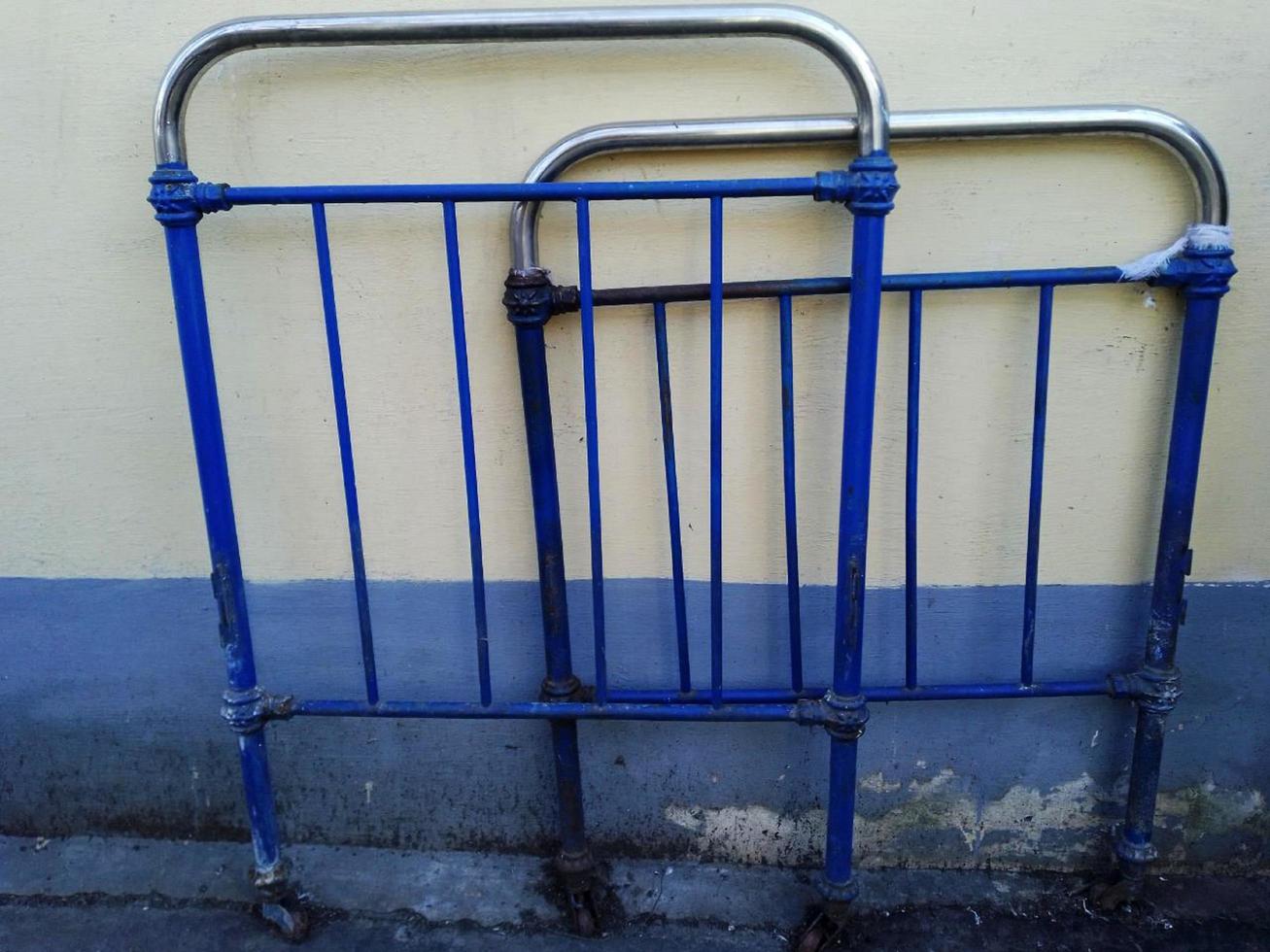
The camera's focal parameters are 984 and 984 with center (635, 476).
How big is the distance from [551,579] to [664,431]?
380 mm

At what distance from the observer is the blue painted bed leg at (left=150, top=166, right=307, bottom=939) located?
178 cm

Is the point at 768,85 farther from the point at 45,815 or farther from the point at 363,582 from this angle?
the point at 45,815

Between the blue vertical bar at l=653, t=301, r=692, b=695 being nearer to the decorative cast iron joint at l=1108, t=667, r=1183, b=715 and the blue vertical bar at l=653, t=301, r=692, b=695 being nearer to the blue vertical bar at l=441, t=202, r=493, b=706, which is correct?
the blue vertical bar at l=441, t=202, r=493, b=706

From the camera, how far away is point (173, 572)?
227cm

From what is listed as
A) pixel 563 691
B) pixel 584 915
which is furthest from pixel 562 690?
pixel 584 915

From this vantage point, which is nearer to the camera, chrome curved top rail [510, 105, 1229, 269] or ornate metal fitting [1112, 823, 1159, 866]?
chrome curved top rail [510, 105, 1229, 269]

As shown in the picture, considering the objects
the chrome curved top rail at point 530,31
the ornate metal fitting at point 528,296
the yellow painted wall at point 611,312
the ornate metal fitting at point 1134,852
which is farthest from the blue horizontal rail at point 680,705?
the chrome curved top rail at point 530,31

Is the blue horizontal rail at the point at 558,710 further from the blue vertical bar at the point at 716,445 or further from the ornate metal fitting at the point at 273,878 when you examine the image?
the ornate metal fitting at the point at 273,878

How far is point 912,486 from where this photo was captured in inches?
78.1

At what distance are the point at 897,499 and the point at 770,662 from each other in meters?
0.46

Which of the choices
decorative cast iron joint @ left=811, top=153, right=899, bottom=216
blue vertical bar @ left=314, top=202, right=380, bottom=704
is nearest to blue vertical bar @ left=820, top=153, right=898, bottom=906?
decorative cast iron joint @ left=811, top=153, right=899, bottom=216

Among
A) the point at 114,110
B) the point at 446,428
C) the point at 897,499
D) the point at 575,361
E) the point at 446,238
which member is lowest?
the point at 897,499

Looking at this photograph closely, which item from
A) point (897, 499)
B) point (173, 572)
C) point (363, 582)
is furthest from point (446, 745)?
point (897, 499)

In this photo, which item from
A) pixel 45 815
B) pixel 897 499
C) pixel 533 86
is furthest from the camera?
pixel 45 815
